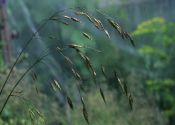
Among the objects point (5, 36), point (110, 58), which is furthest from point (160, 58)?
point (5, 36)

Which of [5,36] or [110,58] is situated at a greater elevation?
[5,36]

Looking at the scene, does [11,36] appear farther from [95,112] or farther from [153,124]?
[153,124]

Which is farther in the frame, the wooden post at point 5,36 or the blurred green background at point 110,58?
the blurred green background at point 110,58

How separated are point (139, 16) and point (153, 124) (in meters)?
4.15

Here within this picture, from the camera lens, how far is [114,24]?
3.04m

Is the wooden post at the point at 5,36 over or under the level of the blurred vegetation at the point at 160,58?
over

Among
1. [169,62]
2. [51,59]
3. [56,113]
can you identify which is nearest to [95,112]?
[56,113]

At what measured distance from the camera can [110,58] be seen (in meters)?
14.1

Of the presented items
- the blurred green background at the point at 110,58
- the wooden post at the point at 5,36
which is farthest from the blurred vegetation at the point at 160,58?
the wooden post at the point at 5,36

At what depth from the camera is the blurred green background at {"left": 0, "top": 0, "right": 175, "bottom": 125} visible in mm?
10289

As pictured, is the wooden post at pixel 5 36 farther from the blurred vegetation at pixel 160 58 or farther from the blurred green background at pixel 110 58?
the blurred vegetation at pixel 160 58

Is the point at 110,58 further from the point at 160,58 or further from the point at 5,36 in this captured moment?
the point at 5,36

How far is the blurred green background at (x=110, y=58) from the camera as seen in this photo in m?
10.3

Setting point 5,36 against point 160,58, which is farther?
point 160,58
